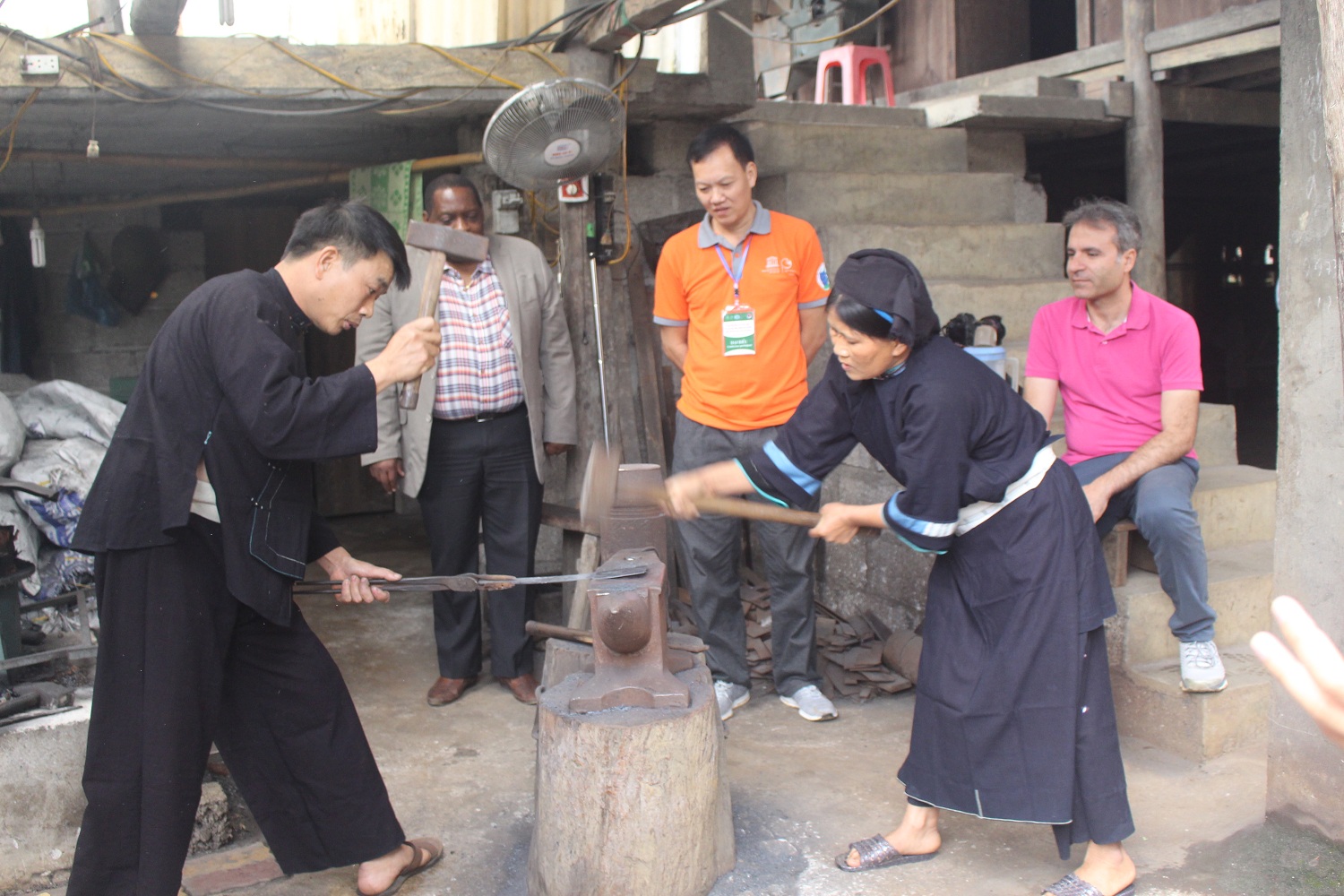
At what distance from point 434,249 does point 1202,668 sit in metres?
3.03

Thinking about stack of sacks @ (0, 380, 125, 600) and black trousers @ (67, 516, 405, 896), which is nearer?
black trousers @ (67, 516, 405, 896)

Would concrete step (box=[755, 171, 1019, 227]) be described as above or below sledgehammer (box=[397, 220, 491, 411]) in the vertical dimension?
above

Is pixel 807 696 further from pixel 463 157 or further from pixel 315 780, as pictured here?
pixel 463 157

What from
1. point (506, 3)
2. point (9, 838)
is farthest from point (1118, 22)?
point (9, 838)

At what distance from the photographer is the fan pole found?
17.0 ft

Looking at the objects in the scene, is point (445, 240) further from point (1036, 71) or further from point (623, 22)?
point (1036, 71)

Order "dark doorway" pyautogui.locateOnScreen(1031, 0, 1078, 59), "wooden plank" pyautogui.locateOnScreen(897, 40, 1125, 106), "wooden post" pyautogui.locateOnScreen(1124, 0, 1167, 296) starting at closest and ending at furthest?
1. "wooden post" pyautogui.locateOnScreen(1124, 0, 1167, 296)
2. "wooden plank" pyautogui.locateOnScreen(897, 40, 1125, 106)
3. "dark doorway" pyautogui.locateOnScreen(1031, 0, 1078, 59)

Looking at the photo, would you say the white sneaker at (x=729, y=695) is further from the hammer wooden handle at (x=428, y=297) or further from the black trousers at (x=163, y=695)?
the black trousers at (x=163, y=695)

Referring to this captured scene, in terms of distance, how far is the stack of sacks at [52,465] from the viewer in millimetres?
4871

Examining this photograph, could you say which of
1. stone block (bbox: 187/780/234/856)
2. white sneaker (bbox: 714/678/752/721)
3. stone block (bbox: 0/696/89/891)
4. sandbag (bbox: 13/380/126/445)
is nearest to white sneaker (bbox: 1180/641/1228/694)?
white sneaker (bbox: 714/678/752/721)

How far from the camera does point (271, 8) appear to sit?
17.0 feet

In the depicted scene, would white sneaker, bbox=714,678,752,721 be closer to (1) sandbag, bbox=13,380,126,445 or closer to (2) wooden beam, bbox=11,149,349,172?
(1) sandbag, bbox=13,380,126,445

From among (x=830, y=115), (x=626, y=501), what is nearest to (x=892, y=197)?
(x=830, y=115)

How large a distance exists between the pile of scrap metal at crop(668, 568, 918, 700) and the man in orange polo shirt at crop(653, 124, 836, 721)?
0.23 meters
